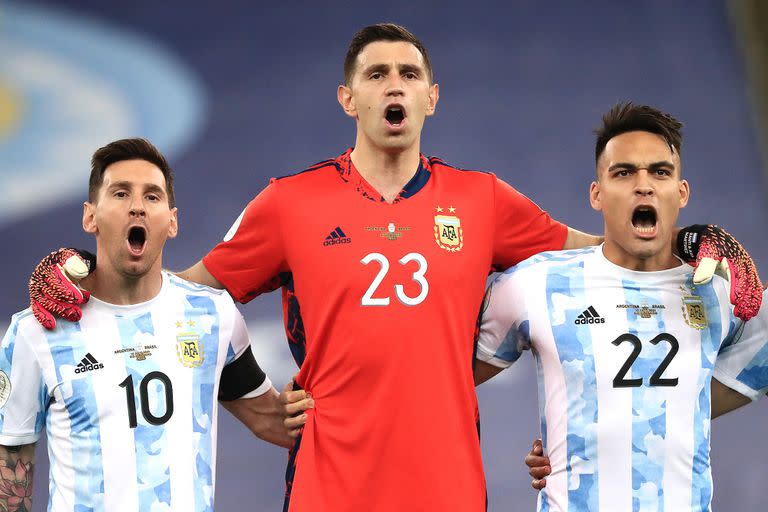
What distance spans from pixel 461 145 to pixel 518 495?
206 centimetres

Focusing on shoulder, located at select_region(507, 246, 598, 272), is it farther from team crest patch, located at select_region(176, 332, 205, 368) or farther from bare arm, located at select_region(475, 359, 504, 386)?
team crest patch, located at select_region(176, 332, 205, 368)

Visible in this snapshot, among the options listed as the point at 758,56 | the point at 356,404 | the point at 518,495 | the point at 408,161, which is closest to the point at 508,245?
the point at 408,161

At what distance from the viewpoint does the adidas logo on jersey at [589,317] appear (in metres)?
4.05

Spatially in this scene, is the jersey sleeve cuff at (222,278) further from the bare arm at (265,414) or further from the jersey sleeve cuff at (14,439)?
the jersey sleeve cuff at (14,439)

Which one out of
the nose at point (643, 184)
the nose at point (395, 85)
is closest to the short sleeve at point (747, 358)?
the nose at point (643, 184)

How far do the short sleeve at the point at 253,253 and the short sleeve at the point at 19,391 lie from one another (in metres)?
0.73

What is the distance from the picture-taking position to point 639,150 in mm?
4129

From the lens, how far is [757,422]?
21.5 ft

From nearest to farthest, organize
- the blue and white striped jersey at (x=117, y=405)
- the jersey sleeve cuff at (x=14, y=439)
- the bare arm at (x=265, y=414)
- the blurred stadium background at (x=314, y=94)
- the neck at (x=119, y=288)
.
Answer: the blue and white striped jersey at (x=117, y=405)
the jersey sleeve cuff at (x=14, y=439)
the neck at (x=119, y=288)
the bare arm at (x=265, y=414)
the blurred stadium background at (x=314, y=94)

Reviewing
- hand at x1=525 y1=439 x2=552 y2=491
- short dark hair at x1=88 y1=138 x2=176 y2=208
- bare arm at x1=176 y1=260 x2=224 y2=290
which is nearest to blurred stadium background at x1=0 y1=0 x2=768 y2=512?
bare arm at x1=176 y1=260 x2=224 y2=290

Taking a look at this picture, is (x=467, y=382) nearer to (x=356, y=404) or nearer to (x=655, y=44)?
(x=356, y=404)

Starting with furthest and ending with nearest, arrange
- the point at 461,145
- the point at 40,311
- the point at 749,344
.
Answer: the point at 461,145, the point at 749,344, the point at 40,311

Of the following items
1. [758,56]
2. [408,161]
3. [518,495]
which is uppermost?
[758,56]

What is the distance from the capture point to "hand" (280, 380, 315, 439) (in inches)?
161
